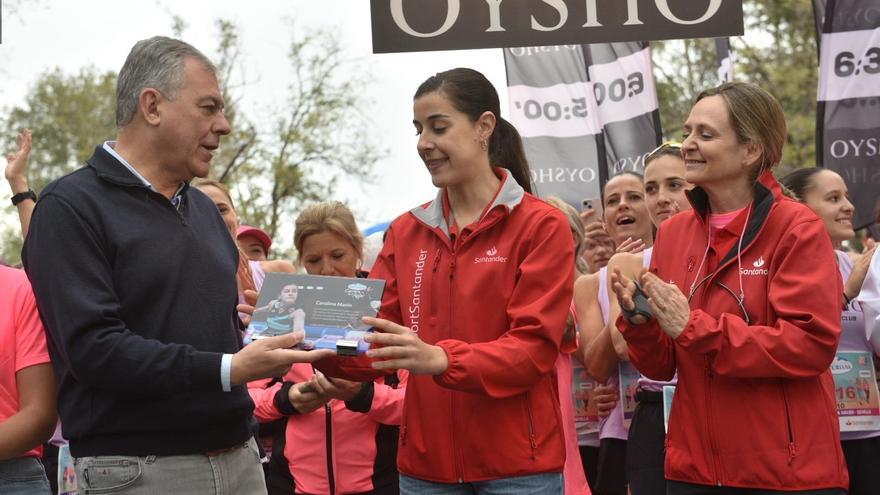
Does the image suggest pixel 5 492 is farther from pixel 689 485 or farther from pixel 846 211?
pixel 846 211

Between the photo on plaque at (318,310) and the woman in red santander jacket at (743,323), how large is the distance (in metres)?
1.03

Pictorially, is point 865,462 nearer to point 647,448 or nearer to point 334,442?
point 647,448

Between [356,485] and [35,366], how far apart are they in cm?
237

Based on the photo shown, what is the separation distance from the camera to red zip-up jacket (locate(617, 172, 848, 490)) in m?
4.50

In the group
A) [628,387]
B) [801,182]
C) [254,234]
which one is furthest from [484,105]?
[254,234]

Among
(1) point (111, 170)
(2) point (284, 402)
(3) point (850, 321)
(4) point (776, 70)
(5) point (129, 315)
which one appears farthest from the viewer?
(4) point (776, 70)

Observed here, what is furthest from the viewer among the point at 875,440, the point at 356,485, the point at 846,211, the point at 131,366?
the point at 846,211

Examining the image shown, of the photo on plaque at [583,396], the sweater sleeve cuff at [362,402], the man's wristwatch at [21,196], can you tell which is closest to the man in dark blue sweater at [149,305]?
the sweater sleeve cuff at [362,402]

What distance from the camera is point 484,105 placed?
4.95 meters

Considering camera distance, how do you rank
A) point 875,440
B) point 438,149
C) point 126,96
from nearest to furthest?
point 126,96 → point 438,149 → point 875,440

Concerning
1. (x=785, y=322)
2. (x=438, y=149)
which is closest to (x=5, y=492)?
(x=438, y=149)

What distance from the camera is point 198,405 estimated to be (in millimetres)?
4219

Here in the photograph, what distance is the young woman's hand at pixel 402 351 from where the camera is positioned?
4.24 meters

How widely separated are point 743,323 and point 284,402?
109 inches
